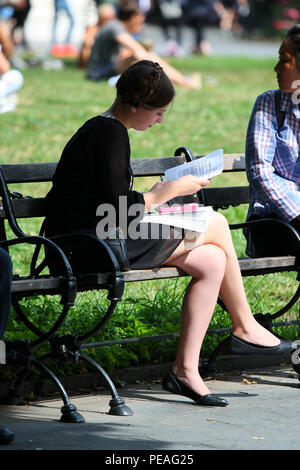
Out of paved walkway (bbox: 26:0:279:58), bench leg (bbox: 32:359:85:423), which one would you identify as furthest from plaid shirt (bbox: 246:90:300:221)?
paved walkway (bbox: 26:0:279:58)

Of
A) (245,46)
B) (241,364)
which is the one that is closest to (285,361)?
(241,364)

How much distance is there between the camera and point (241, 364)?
17.7 ft

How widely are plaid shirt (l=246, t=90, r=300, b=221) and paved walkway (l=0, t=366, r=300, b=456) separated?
90 cm

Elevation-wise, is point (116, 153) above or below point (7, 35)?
above

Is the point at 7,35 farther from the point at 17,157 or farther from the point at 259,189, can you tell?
the point at 259,189

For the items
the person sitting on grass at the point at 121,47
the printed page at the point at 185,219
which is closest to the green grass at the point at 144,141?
the person sitting on grass at the point at 121,47

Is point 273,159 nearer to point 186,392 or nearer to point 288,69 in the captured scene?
point 288,69

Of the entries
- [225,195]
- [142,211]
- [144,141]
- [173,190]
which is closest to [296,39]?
[225,195]

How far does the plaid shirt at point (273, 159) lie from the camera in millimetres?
5125

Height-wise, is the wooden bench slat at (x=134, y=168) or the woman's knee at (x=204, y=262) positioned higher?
the wooden bench slat at (x=134, y=168)

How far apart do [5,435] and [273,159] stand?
2.12 meters

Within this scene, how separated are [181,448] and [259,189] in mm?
1646

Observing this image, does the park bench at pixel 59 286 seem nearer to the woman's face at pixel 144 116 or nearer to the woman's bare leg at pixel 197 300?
the woman's bare leg at pixel 197 300

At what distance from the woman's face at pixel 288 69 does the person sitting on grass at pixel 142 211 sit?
0.76 m
